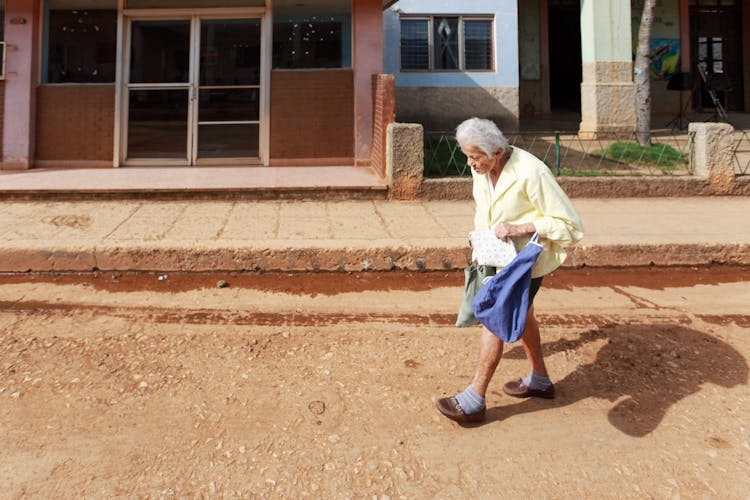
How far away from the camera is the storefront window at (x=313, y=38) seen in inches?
372

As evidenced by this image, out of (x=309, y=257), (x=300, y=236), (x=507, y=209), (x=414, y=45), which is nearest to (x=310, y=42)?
Answer: (x=414, y=45)

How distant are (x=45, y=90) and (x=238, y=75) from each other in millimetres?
3312

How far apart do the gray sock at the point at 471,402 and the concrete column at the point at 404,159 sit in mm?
4990

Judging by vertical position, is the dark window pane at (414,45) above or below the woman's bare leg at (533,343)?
above

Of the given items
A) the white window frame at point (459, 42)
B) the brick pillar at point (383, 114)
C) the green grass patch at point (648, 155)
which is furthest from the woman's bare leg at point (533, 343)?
the white window frame at point (459, 42)

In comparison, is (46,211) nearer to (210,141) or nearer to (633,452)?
(210,141)

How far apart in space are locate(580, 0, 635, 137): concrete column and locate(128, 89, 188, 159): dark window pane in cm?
909

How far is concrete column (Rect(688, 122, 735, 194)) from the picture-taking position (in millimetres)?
7762

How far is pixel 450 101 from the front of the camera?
516 inches

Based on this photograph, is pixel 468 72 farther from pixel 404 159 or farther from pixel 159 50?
pixel 159 50

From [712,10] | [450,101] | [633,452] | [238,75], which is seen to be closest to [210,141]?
[238,75]

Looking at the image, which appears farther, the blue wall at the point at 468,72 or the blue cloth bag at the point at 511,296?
the blue wall at the point at 468,72

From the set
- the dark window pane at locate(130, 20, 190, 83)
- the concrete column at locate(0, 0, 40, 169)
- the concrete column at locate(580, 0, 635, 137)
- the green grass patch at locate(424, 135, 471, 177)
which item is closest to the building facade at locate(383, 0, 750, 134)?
the concrete column at locate(580, 0, 635, 137)

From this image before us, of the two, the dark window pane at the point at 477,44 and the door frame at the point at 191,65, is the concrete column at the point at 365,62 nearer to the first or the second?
the door frame at the point at 191,65
